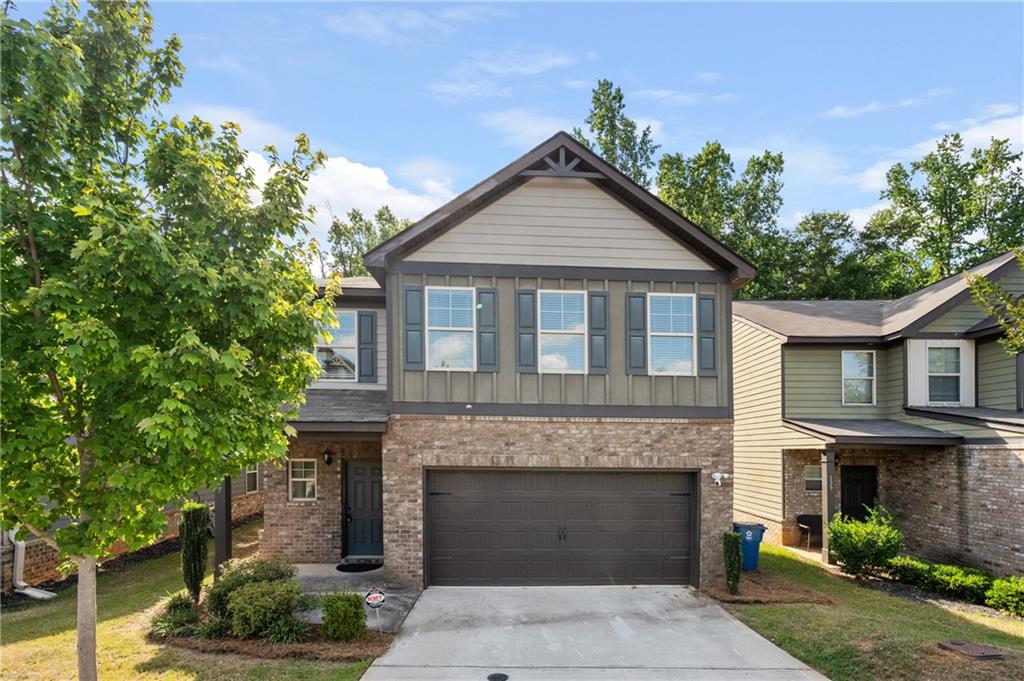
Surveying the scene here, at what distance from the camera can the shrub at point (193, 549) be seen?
9.55 meters

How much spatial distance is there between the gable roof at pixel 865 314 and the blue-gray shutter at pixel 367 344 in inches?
403

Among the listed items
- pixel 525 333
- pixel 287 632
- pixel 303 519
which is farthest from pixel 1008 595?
pixel 303 519

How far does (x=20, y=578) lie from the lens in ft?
36.9

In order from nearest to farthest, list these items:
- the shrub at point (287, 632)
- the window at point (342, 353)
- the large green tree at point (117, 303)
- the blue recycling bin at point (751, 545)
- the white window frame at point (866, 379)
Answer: the large green tree at point (117, 303), the shrub at point (287, 632), the blue recycling bin at point (751, 545), the window at point (342, 353), the white window frame at point (866, 379)

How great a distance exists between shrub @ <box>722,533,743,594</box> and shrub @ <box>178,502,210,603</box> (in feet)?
29.9

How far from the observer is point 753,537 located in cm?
1217

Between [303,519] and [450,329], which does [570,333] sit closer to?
[450,329]

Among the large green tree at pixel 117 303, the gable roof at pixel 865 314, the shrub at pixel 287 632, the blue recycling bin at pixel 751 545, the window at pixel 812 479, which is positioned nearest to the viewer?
the large green tree at pixel 117 303

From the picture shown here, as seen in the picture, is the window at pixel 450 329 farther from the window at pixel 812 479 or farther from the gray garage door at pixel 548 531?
the window at pixel 812 479

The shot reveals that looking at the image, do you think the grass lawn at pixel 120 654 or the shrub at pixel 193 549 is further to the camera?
the shrub at pixel 193 549

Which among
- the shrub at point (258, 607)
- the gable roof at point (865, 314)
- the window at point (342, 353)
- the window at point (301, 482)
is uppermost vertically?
the gable roof at point (865, 314)

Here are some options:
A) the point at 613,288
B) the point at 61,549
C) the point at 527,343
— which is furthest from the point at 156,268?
the point at 613,288

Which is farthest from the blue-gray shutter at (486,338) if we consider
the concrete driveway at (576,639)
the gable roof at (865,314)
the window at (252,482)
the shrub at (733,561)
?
the window at (252,482)

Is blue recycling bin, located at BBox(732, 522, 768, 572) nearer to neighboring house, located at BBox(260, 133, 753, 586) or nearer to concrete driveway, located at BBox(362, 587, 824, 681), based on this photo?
neighboring house, located at BBox(260, 133, 753, 586)
